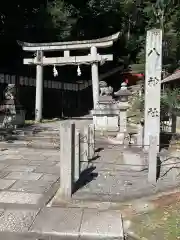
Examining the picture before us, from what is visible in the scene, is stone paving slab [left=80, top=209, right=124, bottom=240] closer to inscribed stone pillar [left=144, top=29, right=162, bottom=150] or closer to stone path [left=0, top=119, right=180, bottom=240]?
stone path [left=0, top=119, right=180, bottom=240]

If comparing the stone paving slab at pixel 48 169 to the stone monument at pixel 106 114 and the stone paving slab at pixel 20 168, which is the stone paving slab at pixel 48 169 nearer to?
the stone paving slab at pixel 20 168

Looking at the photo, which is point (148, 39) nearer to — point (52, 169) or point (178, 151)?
point (178, 151)

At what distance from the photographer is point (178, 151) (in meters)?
8.91

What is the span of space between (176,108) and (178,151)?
2.22 metres

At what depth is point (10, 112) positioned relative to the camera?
14.2 m

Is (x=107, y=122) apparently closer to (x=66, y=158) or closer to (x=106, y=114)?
(x=106, y=114)

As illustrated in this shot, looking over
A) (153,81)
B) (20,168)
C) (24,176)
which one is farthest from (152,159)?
(153,81)

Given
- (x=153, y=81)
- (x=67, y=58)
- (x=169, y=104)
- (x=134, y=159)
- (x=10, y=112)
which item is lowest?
(x=134, y=159)

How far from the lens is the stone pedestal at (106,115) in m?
15.2

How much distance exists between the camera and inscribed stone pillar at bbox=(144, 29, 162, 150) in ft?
28.1

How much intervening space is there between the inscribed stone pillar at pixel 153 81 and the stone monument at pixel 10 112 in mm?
7207

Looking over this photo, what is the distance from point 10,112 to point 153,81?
311 inches

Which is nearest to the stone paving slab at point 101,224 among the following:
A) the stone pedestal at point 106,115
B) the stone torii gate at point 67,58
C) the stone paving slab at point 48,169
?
the stone paving slab at point 48,169

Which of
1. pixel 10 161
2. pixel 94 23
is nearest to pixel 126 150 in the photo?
pixel 10 161
